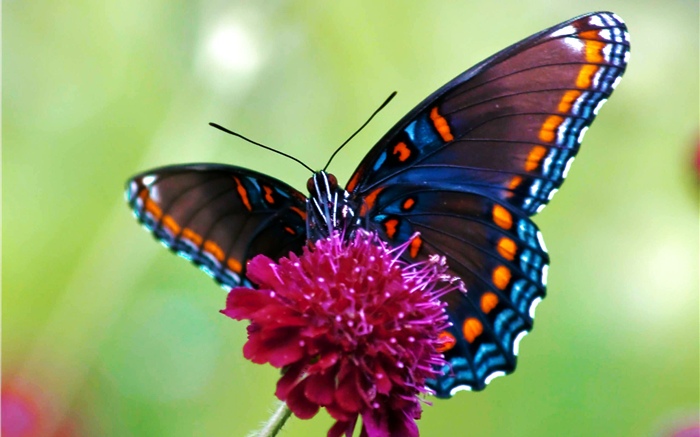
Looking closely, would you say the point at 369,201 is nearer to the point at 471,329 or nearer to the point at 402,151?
the point at 402,151

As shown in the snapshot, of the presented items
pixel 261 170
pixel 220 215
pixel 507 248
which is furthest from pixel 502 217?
pixel 261 170

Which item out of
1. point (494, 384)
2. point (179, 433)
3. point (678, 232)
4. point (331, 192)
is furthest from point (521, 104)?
point (678, 232)

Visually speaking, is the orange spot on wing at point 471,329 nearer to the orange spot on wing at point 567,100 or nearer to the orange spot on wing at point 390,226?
the orange spot on wing at point 390,226

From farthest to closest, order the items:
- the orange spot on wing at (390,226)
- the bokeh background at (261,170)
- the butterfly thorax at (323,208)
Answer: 1. the bokeh background at (261,170)
2. the orange spot on wing at (390,226)
3. the butterfly thorax at (323,208)

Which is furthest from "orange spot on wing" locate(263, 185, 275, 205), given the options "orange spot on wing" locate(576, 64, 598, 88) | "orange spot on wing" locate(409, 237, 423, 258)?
"orange spot on wing" locate(576, 64, 598, 88)

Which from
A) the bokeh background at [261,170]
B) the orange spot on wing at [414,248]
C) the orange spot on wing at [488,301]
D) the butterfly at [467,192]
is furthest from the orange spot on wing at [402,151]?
the bokeh background at [261,170]

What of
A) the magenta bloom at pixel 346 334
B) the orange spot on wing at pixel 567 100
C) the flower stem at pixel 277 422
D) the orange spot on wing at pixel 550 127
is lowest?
the flower stem at pixel 277 422
